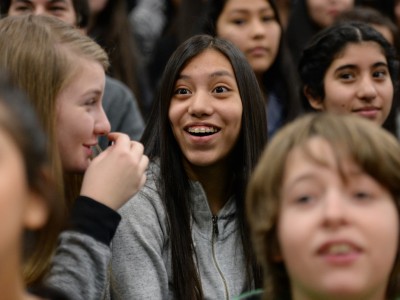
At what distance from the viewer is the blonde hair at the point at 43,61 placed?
9.29ft

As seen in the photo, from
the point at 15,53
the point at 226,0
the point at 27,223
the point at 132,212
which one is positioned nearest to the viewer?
the point at 27,223

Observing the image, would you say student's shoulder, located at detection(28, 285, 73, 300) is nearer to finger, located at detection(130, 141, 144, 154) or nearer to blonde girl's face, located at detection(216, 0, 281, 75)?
finger, located at detection(130, 141, 144, 154)

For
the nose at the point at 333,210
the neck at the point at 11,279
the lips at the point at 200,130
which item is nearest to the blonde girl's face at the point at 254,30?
the lips at the point at 200,130

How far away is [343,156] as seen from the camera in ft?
7.04

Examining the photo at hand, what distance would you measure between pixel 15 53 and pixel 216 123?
79 centimetres

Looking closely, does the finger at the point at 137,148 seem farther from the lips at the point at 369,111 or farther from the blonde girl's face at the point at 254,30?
the blonde girl's face at the point at 254,30

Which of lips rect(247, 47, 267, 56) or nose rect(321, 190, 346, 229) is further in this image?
lips rect(247, 47, 267, 56)

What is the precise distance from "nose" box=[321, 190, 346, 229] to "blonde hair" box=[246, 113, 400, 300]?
91 millimetres

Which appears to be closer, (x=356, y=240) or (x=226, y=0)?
(x=356, y=240)

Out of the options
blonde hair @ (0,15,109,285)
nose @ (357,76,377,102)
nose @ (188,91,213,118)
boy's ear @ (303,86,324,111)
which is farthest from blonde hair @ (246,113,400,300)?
boy's ear @ (303,86,324,111)

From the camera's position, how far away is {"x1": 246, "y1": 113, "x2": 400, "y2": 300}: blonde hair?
85.4 inches

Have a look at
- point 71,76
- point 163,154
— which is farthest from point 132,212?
point 71,76

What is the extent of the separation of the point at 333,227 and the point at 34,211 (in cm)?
64

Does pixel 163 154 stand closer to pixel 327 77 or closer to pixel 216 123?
pixel 216 123
